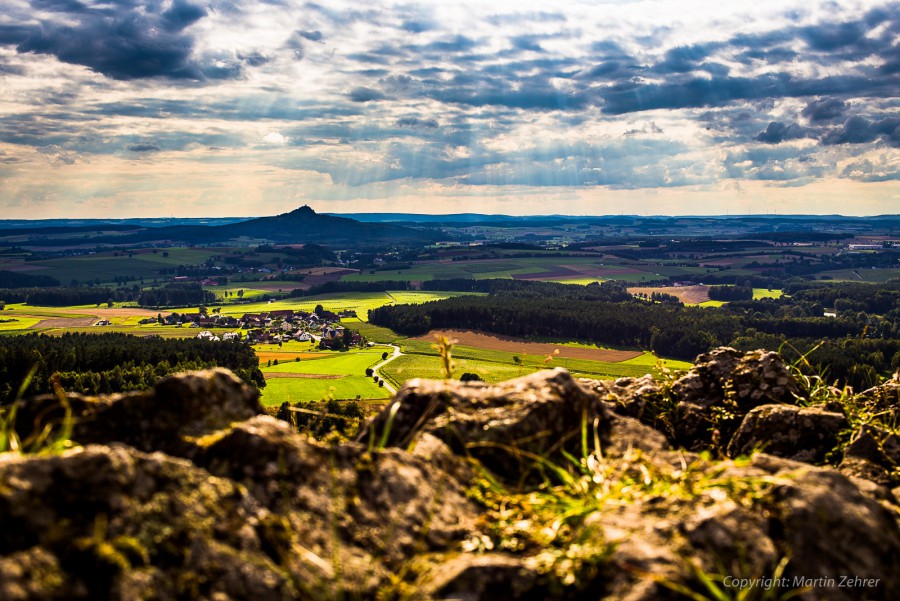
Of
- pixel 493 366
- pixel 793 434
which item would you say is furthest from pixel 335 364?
pixel 793 434

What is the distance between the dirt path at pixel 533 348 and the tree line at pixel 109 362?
40.7 metres

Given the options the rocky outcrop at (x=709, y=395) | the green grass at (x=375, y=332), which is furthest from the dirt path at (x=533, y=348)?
the rocky outcrop at (x=709, y=395)

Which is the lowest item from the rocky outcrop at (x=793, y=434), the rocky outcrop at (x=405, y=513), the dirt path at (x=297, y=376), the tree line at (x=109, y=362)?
the dirt path at (x=297, y=376)

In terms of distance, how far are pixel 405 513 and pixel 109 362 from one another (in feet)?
384

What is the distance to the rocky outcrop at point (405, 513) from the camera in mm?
4125

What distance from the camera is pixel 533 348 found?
13800 centimetres

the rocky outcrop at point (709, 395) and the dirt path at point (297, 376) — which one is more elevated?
the rocky outcrop at point (709, 395)

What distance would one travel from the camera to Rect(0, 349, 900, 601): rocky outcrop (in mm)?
4125

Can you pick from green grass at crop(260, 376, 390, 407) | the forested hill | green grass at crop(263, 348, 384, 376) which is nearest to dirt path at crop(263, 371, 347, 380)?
green grass at crop(263, 348, 384, 376)

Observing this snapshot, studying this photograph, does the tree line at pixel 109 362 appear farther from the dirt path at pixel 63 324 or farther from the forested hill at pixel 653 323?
the forested hill at pixel 653 323

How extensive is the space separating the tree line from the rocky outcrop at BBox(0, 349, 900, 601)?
255ft

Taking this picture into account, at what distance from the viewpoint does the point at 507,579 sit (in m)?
4.58

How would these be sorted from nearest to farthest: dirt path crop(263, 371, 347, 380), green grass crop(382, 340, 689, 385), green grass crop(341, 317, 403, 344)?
green grass crop(382, 340, 689, 385)
dirt path crop(263, 371, 347, 380)
green grass crop(341, 317, 403, 344)

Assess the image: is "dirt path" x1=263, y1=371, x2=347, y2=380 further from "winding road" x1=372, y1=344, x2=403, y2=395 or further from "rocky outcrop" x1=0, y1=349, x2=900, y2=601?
"rocky outcrop" x1=0, y1=349, x2=900, y2=601
